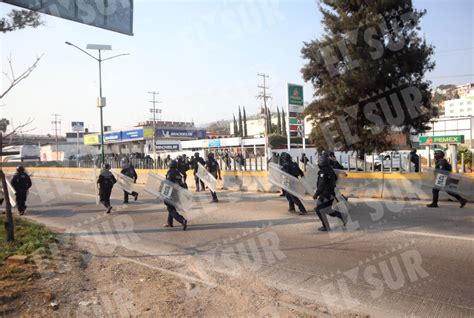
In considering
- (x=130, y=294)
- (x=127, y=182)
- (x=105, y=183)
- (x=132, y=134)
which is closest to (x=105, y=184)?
(x=105, y=183)

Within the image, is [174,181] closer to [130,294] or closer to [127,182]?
[130,294]

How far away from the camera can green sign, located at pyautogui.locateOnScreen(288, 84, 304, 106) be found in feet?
106

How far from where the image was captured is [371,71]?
1656cm

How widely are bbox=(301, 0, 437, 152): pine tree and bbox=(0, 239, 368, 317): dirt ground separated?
1327cm

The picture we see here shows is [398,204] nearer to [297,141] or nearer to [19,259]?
[19,259]

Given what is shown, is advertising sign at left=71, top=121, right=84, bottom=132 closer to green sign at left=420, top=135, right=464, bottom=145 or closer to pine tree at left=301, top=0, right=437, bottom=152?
green sign at left=420, top=135, right=464, bottom=145

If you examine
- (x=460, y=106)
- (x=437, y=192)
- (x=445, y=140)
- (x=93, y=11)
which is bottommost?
(x=437, y=192)

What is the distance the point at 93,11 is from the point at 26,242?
14.2 feet

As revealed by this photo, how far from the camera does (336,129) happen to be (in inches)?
707

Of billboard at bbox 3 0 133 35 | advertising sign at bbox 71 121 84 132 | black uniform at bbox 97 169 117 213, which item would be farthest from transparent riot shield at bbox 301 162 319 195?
advertising sign at bbox 71 121 84 132

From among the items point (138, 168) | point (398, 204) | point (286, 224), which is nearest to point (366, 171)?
point (398, 204)

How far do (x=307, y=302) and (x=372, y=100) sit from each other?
14.0m

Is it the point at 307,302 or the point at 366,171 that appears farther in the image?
the point at 366,171

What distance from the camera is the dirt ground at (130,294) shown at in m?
4.36
